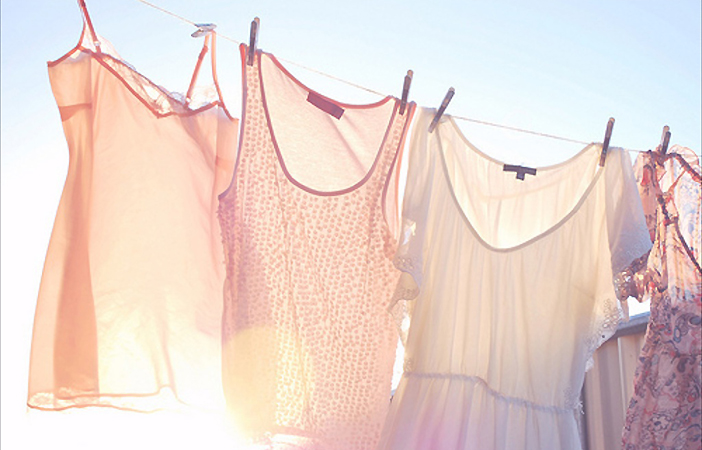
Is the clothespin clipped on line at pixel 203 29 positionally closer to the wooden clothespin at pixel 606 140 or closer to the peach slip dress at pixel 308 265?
the peach slip dress at pixel 308 265

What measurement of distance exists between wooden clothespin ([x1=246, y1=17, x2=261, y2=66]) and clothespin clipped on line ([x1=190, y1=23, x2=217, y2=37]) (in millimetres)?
96

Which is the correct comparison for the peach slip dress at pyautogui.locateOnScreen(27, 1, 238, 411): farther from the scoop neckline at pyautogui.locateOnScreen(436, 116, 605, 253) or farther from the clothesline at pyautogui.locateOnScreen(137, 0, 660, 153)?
the scoop neckline at pyautogui.locateOnScreen(436, 116, 605, 253)

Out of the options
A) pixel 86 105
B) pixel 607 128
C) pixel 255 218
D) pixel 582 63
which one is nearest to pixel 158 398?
pixel 255 218

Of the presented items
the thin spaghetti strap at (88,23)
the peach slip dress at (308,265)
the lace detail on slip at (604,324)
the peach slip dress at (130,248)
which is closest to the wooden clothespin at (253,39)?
the peach slip dress at (308,265)

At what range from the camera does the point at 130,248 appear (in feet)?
5.17

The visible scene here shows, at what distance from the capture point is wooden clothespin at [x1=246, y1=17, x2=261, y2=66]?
1.53 m

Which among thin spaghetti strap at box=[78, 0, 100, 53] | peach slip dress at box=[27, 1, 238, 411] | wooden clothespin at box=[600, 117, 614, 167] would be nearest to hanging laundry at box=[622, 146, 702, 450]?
wooden clothespin at box=[600, 117, 614, 167]

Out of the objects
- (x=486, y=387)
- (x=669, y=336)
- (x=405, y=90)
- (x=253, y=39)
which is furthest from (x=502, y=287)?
(x=253, y=39)

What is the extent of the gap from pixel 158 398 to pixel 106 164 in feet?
1.76

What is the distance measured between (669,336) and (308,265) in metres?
0.82

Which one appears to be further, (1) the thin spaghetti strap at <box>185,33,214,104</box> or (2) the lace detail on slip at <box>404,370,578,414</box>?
(1) the thin spaghetti strap at <box>185,33,214,104</box>

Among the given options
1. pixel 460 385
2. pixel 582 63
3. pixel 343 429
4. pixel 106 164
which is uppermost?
pixel 582 63

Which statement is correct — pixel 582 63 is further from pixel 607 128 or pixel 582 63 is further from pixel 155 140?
pixel 155 140

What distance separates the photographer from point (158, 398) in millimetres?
1524
